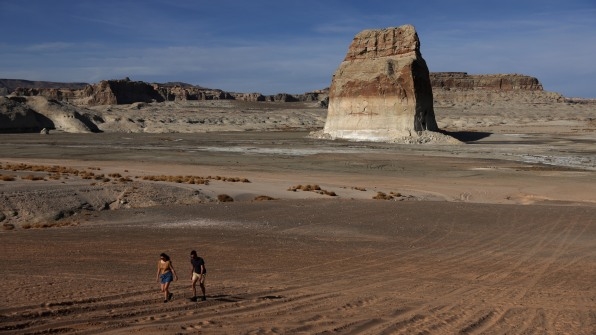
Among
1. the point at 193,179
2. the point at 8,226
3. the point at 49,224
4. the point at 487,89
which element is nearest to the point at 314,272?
the point at 49,224

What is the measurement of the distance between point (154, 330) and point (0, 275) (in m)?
4.40

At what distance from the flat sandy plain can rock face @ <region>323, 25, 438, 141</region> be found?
23.1 m

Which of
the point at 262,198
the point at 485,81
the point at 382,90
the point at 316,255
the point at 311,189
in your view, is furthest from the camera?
the point at 485,81

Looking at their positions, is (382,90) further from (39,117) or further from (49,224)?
(39,117)

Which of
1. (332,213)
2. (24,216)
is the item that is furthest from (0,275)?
(332,213)

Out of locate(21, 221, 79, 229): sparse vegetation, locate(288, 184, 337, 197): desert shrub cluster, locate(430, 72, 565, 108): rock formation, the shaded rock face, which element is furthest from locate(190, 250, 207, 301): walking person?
locate(430, 72, 565, 108): rock formation

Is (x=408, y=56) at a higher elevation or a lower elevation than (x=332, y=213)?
higher

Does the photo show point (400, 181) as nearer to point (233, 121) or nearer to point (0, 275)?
point (0, 275)

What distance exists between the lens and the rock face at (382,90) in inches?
2215

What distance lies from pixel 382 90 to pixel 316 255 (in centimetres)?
4373

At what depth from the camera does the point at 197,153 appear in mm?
46250

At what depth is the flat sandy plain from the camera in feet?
29.8

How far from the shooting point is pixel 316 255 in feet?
48.5

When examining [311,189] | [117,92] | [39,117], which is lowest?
[311,189]
